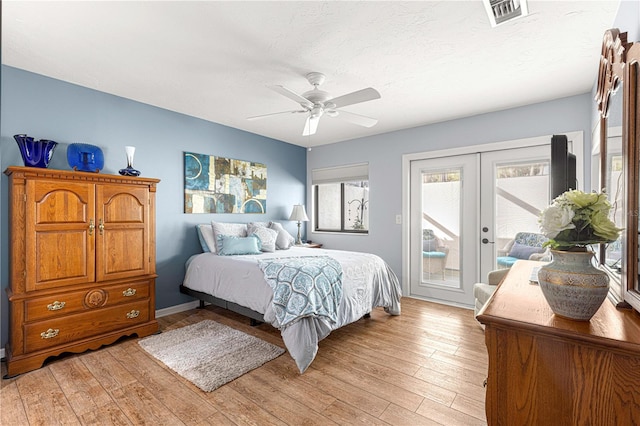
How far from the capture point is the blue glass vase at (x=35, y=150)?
242 centimetres

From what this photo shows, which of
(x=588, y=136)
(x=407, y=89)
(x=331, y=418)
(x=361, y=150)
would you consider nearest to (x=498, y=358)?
(x=331, y=418)

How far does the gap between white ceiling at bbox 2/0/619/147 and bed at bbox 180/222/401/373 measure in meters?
1.78

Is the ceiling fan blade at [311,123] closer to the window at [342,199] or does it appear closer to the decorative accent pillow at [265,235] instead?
the decorative accent pillow at [265,235]

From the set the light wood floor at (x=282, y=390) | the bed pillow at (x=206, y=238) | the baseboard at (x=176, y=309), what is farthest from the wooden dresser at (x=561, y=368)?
the baseboard at (x=176, y=309)

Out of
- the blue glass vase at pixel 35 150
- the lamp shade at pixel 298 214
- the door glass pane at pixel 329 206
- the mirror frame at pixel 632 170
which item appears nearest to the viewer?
the mirror frame at pixel 632 170

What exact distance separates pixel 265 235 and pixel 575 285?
3467 millimetres

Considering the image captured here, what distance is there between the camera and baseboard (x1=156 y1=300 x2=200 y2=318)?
349 cm

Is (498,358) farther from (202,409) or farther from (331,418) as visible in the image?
(202,409)

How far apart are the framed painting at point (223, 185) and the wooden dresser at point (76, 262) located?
0.80 meters

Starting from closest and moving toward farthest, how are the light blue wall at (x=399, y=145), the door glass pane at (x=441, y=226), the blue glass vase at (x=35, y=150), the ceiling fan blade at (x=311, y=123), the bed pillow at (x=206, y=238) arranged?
the blue glass vase at (x=35, y=150) → the ceiling fan blade at (x=311, y=123) → the light blue wall at (x=399, y=145) → the bed pillow at (x=206, y=238) → the door glass pane at (x=441, y=226)

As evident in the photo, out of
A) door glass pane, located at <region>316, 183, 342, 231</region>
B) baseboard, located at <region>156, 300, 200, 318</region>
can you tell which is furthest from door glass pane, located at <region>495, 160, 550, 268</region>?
baseboard, located at <region>156, 300, 200, 318</region>

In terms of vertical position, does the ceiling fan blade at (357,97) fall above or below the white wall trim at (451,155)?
above

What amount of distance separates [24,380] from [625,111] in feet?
12.8

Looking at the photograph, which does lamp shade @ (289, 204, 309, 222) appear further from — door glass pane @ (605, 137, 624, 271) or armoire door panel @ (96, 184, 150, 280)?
door glass pane @ (605, 137, 624, 271)
